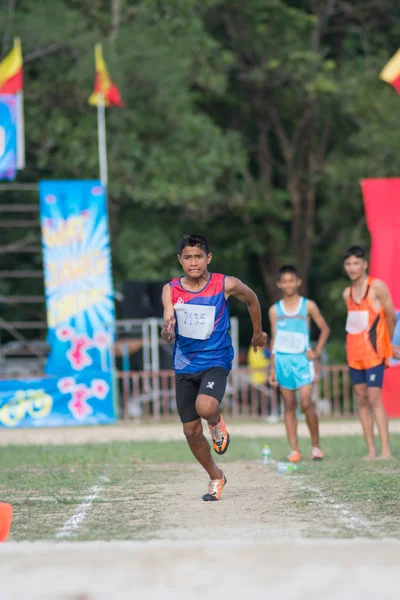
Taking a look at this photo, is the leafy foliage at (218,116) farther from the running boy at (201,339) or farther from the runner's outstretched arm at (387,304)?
the running boy at (201,339)

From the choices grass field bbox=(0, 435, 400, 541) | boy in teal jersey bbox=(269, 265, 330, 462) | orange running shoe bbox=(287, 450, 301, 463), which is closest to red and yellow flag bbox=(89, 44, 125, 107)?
grass field bbox=(0, 435, 400, 541)

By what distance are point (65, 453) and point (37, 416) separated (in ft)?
22.7

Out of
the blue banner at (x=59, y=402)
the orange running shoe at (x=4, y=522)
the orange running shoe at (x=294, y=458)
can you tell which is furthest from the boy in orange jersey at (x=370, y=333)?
the blue banner at (x=59, y=402)

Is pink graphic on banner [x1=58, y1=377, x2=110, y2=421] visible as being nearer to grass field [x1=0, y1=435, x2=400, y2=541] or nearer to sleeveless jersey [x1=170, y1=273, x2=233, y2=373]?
grass field [x1=0, y1=435, x2=400, y2=541]

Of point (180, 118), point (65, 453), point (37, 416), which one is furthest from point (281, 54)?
point (65, 453)

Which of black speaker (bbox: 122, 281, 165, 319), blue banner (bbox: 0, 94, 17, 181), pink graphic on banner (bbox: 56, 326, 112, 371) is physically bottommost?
pink graphic on banner (bbox: 56, 326, 112, 371)

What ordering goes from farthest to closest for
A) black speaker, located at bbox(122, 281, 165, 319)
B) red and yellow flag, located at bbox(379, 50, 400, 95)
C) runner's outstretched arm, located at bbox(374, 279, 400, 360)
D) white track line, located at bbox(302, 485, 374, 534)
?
black speaker, located at bbox(122, 281, 165, 319) → red and yellow flag, located at bbox(379, 50, 400, 95) → runner's outstretched arm, located at bbox(374, 279, 400, 360) → white track line, located at bbox(302, 485, 374, 534)

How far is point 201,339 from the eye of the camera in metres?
7.78

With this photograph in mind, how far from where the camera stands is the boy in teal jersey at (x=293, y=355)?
1108 centimetres

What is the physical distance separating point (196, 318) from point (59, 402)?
1274 cm

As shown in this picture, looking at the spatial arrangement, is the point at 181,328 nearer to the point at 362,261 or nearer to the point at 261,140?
the point at 362,261

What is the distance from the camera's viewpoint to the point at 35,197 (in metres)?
26.5

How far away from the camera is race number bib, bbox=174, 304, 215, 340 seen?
25.3ft

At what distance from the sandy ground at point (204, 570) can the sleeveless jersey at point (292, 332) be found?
5.83 m
